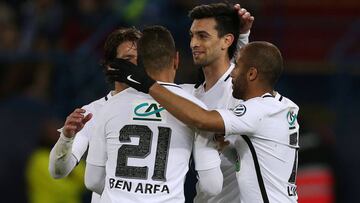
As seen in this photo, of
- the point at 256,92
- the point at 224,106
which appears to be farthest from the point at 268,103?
the point at 224,106

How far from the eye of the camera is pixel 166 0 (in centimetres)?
1234

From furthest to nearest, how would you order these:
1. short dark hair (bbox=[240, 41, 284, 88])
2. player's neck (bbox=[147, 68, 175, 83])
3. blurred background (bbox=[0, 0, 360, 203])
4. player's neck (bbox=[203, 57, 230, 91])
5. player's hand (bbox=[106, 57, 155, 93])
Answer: blurred background (bbox=[0, 0, 360, 203]), player's neck (bbox=[203, 57, 230, 91]), short dark hair (bbox=[240, 41, 284, 88]), player's neck (bbox=[147, 68, 175, 83]), player's hand (bbox=[106, 57, 155, 93])

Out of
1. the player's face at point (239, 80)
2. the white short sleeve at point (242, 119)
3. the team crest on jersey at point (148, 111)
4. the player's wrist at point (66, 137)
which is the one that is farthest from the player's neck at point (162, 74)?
the player's wrist at point (66, 137)

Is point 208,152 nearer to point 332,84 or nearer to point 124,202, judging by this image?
point 124,202

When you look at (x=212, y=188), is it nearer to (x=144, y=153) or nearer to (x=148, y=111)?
(x=144, y=153)

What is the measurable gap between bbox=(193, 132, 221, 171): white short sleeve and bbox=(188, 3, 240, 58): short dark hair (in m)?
0.84

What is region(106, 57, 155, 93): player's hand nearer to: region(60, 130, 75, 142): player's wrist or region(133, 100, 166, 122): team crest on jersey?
region(133, 100, 166, 122): team crest on jersey

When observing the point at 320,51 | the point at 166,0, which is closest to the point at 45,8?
the point at 166,0

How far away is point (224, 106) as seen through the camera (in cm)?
605

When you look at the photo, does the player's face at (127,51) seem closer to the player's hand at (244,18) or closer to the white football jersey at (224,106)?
the white football jersey at (224,106)

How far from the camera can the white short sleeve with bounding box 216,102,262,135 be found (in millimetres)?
5469

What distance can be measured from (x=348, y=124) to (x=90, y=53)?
296 cm

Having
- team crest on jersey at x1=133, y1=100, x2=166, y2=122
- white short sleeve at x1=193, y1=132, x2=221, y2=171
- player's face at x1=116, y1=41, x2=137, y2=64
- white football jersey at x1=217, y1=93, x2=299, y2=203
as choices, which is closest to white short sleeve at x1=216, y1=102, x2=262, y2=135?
white football jersey at x1=217, y1=93, x2=299, y2=203

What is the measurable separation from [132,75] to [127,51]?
689 mm
